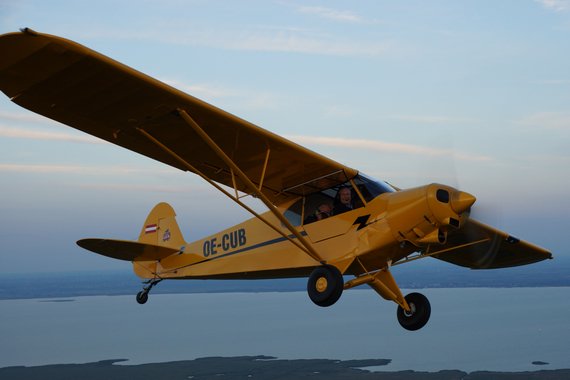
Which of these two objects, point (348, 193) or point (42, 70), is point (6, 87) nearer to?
point (42, 70)

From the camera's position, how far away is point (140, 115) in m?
9.63

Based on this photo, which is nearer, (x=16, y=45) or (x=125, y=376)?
(x=16, y=45)

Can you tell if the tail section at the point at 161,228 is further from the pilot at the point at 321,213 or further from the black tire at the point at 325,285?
the black tire at the point at 325,285

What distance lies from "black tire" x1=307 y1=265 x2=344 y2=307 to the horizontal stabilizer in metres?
5.28

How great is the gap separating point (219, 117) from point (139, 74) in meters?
1.56

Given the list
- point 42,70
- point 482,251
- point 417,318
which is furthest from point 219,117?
point 482,251

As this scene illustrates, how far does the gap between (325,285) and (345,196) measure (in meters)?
1.70

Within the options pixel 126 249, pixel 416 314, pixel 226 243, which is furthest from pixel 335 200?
pixel 126 249

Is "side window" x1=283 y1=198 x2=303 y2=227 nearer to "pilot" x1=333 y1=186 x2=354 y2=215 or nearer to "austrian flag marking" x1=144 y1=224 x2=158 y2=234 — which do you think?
"pilot" x1=333 y1=186 x2=354 y2=215

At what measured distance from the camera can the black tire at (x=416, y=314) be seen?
11430mm

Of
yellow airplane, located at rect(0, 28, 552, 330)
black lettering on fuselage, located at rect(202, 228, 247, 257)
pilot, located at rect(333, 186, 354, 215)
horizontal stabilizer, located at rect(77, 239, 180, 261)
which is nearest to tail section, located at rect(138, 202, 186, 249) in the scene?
horizontal stabilizer, located at rect(77, 239, 180, 261)

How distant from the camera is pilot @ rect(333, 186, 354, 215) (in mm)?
10938

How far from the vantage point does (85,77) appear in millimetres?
8555

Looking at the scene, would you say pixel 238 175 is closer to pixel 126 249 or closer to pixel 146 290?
pixel 126 249
